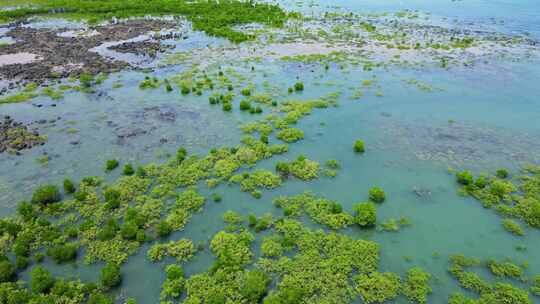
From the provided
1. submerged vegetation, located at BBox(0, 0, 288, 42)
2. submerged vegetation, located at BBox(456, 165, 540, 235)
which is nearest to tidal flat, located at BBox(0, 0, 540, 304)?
submerged vegetation, located at BBox(456, 165, 540, 235)

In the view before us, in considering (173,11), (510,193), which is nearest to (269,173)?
(510,193)

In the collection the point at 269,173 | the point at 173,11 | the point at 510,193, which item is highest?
the point at 173,11

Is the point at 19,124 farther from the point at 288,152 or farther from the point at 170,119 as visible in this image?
the point at 288,152

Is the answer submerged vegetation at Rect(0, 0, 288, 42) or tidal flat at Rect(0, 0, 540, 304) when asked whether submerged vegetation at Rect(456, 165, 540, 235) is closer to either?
tidal flat at Rect(0, 0, 540, 304)

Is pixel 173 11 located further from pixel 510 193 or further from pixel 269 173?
pixel 510 193

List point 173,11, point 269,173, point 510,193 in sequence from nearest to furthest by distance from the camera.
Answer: point 510,193 < point 269,173 < point 173,11

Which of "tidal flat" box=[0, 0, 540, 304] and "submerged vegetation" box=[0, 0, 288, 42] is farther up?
"submerged vegetation" box=[0, 0, 288, 42]

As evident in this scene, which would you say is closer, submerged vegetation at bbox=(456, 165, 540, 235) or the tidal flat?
the tidal flat

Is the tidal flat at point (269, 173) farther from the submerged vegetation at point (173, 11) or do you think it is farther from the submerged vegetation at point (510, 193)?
the submerged vegetation at point (173, 11)
